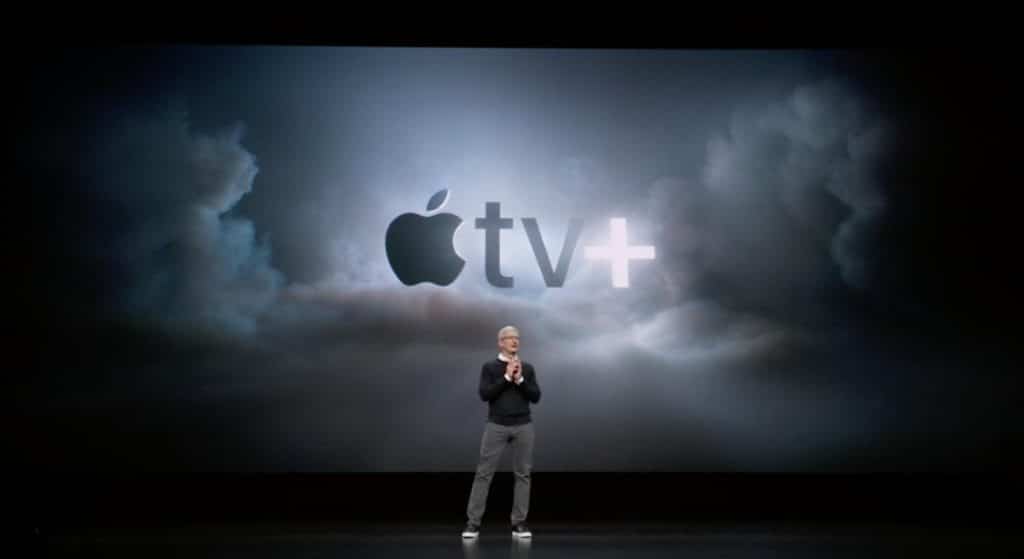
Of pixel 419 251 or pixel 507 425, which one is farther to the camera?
pixel 419 251

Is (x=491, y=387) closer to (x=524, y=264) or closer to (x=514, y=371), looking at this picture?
(x=514, y=371)

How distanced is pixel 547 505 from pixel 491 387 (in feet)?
5.32

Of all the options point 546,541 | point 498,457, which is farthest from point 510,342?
point 546,541

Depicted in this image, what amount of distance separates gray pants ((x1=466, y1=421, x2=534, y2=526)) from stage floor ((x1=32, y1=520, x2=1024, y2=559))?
0.18 meters

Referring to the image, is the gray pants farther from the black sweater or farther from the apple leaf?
the apple leaf

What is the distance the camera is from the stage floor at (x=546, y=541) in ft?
16.1

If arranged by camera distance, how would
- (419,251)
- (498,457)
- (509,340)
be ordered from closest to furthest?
(509,340) < (498,457) < (419,251)

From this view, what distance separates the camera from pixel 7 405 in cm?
635

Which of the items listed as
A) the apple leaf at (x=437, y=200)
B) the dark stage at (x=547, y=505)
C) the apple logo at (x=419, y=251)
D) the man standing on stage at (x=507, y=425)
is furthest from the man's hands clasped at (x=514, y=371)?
the apple leaf at (x=437, y=200)

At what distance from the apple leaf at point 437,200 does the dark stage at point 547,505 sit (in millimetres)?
1904

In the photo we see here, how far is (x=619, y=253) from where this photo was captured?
655 centimetres

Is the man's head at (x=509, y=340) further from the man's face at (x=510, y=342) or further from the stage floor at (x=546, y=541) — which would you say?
the stage floor at (x=546, y=541)

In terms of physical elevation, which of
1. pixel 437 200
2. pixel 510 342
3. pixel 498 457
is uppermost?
pixel 437 200

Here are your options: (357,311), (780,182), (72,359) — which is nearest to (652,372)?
(780,182)
